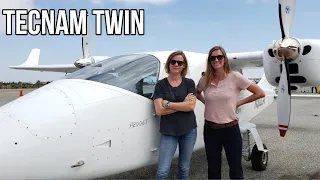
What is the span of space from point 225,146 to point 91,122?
5.07ft

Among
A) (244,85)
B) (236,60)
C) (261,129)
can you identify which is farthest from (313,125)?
(244,85)

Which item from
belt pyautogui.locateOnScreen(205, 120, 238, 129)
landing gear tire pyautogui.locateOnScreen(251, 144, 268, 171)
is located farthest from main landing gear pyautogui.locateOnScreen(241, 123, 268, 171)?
belt pyautogui.locateOnScreen(205, 120, 238, 129)

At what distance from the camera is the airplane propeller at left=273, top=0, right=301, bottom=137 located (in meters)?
5.10

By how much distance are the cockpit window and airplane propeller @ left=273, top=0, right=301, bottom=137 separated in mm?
2100

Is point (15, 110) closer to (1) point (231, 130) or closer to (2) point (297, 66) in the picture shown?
(1) point (231, 130)

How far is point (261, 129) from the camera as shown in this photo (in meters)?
11.9

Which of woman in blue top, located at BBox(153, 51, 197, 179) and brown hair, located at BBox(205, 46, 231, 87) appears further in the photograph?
brown hair, located at BBox(205, 46, 231, 87)

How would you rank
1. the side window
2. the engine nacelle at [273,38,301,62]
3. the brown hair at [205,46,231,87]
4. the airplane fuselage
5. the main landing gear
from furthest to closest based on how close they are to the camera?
the main landing gear, the engine nacelle at [273,38,301,62], the side window, the brown hair at [205,46,231,87], the airplane fuselage

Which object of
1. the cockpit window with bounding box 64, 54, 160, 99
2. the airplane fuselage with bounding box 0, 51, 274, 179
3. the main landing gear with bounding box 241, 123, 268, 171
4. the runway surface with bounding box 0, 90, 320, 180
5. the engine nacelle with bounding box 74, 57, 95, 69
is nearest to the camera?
the airplane fuselage with bounding box 0, 51, 274, 179

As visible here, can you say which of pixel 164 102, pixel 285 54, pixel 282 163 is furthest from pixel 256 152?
pixel 164 102

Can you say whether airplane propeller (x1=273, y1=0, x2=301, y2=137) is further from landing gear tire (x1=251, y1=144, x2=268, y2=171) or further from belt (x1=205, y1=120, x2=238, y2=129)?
belt (x1=205, y1=120, x2=238, y2=129)

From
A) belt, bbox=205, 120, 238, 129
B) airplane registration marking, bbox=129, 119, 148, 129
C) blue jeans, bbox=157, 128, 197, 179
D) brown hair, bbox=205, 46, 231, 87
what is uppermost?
brown hair, bbox=205, 46, 231, 87

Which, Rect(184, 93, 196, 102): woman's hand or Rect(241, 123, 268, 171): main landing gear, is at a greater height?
Rect(184, 93, 196, 102): woman's hand

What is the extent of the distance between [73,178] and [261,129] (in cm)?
975
